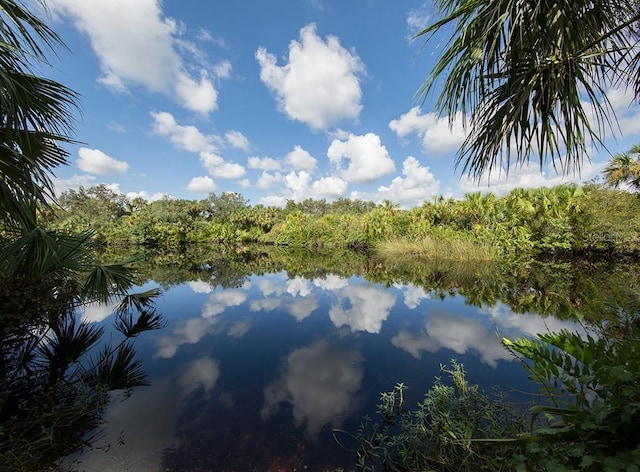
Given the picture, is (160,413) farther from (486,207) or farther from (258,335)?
(486,207)

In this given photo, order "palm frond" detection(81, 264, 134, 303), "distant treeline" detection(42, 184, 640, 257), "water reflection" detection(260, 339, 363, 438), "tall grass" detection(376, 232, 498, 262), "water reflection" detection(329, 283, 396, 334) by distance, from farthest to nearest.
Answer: "tall grass" detection(376, 232, 498, 262), "distant treeline" detection(42, 184, 640, 257), "water reflection" detection(329, 283, 396, 334), "palm frond" detection(81, 264, 134, 303), "water reflection" detection(260, 339, 363, 438)

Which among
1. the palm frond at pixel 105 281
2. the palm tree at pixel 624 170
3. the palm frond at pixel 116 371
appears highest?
the palm tree at pixel 624 170

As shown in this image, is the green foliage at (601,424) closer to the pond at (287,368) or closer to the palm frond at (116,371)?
the pond at (287,368)

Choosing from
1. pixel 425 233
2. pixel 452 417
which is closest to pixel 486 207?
pixel 425 233

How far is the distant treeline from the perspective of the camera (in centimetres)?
1147

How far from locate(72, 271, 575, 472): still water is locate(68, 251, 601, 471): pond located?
0.02 m

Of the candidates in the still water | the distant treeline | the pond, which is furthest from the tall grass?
the still water

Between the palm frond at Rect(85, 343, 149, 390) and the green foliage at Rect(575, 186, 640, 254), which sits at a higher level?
the green foliage at Rect(575, 186, 640, 254)

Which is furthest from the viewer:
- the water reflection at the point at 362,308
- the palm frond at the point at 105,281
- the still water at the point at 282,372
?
the water reflection at the point at 362,308

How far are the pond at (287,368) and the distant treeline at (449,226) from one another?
247 centimetres

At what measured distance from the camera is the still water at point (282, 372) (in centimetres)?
248

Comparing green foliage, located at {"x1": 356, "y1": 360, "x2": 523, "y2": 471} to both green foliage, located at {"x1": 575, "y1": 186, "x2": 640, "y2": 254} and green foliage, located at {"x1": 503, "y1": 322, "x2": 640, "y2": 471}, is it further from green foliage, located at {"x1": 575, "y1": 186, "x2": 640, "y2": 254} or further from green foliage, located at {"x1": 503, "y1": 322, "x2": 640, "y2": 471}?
green foliage, located at {"x1": 575, "y1": 186, "x2": 640, "y2": 254}

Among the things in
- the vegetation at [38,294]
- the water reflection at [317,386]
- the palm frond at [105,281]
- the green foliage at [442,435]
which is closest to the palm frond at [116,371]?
the vegetation at [38,294]

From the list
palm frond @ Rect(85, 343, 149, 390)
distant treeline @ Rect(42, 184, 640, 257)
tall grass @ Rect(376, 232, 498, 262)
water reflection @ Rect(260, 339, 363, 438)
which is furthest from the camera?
tall grass @ Rect(376, 232, 498, 262)
